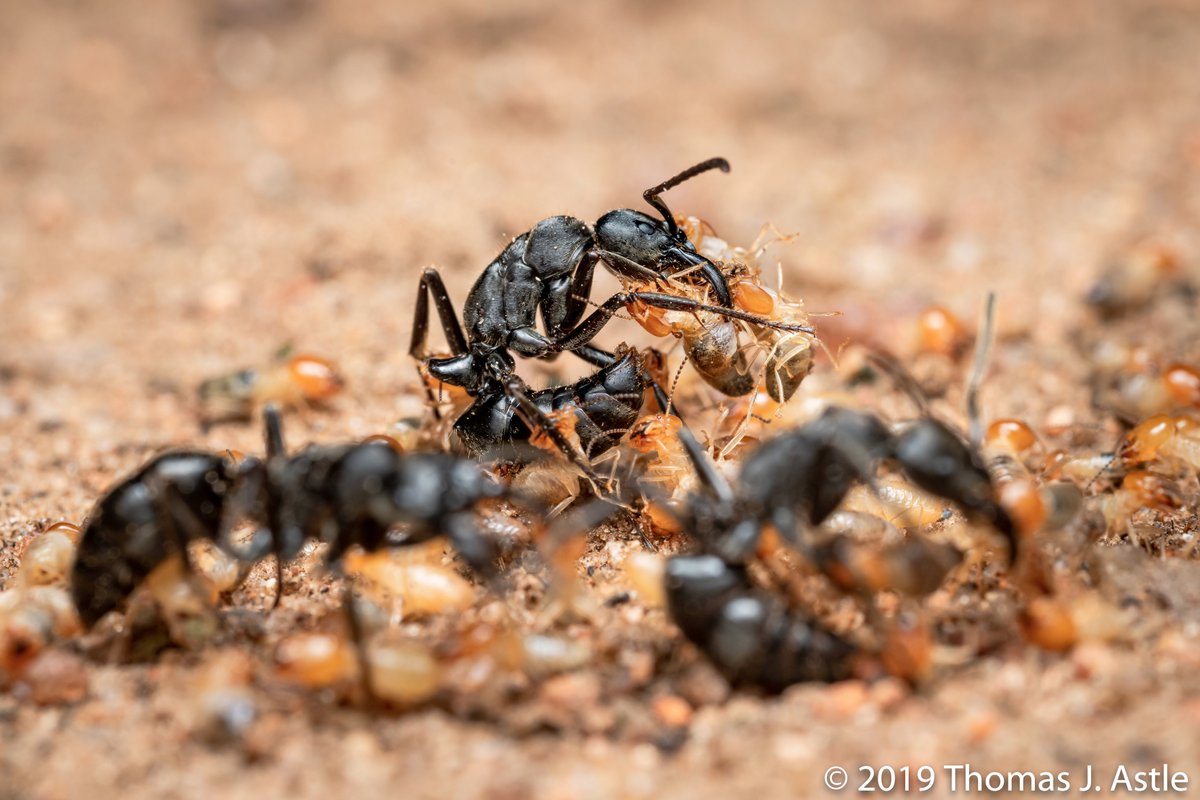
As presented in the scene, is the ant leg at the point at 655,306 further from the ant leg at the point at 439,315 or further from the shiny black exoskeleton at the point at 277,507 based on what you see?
the shiny black exoskeleton at the point at 277,507

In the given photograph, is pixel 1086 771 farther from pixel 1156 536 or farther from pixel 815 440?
pixel 1156 536

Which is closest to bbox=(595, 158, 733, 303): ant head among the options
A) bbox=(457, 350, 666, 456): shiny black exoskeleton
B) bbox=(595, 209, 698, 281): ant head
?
bbox=(595, 209, 698, 281): ant head

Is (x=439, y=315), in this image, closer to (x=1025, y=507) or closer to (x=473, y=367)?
(x=473, y=367)

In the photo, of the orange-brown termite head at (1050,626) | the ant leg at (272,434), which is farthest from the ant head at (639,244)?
the orange-brown termite head at (1050,626)

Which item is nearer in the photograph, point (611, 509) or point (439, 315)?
point (611, 509)

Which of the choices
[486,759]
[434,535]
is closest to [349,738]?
[486,759]

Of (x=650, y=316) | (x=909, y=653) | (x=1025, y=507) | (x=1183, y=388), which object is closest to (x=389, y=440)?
(x=650, y=316)

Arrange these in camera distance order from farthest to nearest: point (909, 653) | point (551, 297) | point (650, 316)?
point (551, 297)
point (650, 316)
point (909, 653)
